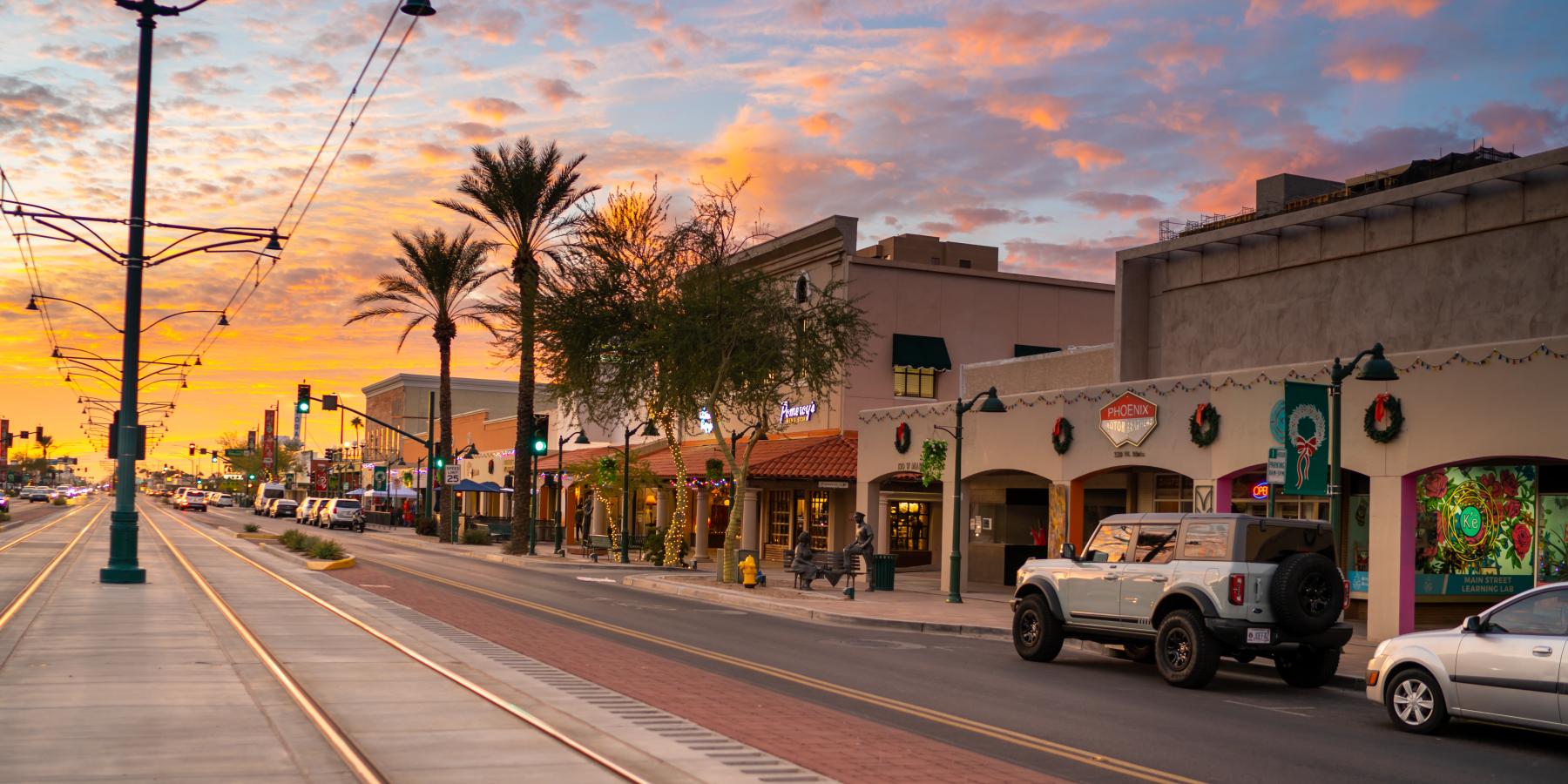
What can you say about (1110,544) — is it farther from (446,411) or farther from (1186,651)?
(446,411)

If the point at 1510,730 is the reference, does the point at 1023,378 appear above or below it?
above

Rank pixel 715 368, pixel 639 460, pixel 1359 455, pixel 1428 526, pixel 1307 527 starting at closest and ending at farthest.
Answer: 1. pixel 1307 527
2. pixel 1359 455
3. pixel 1428 526
4. pixel 715 368
5. pixel 639 460

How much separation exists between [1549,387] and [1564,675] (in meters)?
9.07

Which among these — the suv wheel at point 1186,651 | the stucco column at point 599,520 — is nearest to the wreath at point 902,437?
the suv wheel at point 1186,651

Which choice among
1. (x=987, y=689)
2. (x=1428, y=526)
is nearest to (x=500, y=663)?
(x=987, y=689)

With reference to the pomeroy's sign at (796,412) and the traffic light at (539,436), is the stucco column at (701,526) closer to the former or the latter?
the pomeroy's sign at (796,412)

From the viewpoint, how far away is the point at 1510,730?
13.3 meters

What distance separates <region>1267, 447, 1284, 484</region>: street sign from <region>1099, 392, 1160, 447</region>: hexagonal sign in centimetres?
647

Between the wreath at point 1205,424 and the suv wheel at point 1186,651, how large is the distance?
9238 mm

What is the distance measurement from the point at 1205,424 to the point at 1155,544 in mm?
8657

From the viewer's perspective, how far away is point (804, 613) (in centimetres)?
2631

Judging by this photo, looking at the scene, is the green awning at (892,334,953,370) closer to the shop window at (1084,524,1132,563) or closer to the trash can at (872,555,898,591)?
the trash can at (872,555,898,591)

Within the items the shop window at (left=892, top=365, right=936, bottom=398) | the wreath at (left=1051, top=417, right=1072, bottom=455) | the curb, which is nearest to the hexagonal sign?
the wreath at (left=1051, top=417, right=1072, bottom=455)

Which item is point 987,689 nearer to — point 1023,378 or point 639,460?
point 1023,378
